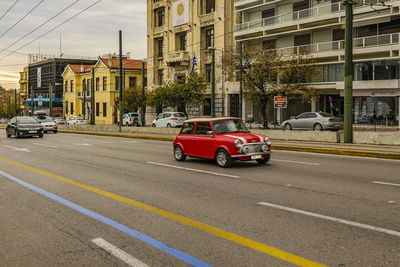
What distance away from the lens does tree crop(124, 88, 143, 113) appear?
58625 mm

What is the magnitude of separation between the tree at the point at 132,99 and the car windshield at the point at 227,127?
47227 millimetres

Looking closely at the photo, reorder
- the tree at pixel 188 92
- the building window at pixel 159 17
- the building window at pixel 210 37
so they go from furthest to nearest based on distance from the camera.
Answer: the building window at pixel 159 17
the building window at pixel 210 37
the tree at pixel 188 92

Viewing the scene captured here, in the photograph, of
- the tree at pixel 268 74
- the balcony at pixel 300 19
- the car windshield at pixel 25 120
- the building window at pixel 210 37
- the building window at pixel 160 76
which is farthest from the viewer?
the building window at pixel 160 76

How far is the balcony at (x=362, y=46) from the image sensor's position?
110ft

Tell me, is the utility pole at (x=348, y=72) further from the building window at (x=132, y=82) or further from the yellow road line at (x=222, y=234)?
the building window at (x=132, y=82)

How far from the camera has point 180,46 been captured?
177 ft

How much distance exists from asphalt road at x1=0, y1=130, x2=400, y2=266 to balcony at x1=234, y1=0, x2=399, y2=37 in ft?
96.8

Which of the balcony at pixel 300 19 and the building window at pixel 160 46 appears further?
the building window at pixel 160 46

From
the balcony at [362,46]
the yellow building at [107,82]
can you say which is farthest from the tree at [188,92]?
the yellow building at [107,82]

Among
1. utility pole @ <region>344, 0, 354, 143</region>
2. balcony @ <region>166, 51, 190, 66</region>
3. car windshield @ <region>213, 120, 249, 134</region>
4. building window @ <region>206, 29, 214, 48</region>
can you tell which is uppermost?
building window @ <region>206, 29, 214, 48</region>

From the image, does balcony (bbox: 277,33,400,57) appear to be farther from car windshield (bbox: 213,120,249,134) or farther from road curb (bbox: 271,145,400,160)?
car windshield (bbox: 213,120,249,134)

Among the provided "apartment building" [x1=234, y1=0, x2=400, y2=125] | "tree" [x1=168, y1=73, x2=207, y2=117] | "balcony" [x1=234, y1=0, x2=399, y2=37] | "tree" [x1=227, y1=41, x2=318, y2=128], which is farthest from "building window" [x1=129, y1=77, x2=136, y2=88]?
"tree" [x1=227, y1=41, x2=318, y2=128]

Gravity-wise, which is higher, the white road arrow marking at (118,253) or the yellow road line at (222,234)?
the yellow road line at (222,234)

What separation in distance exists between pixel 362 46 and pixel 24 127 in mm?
28109
